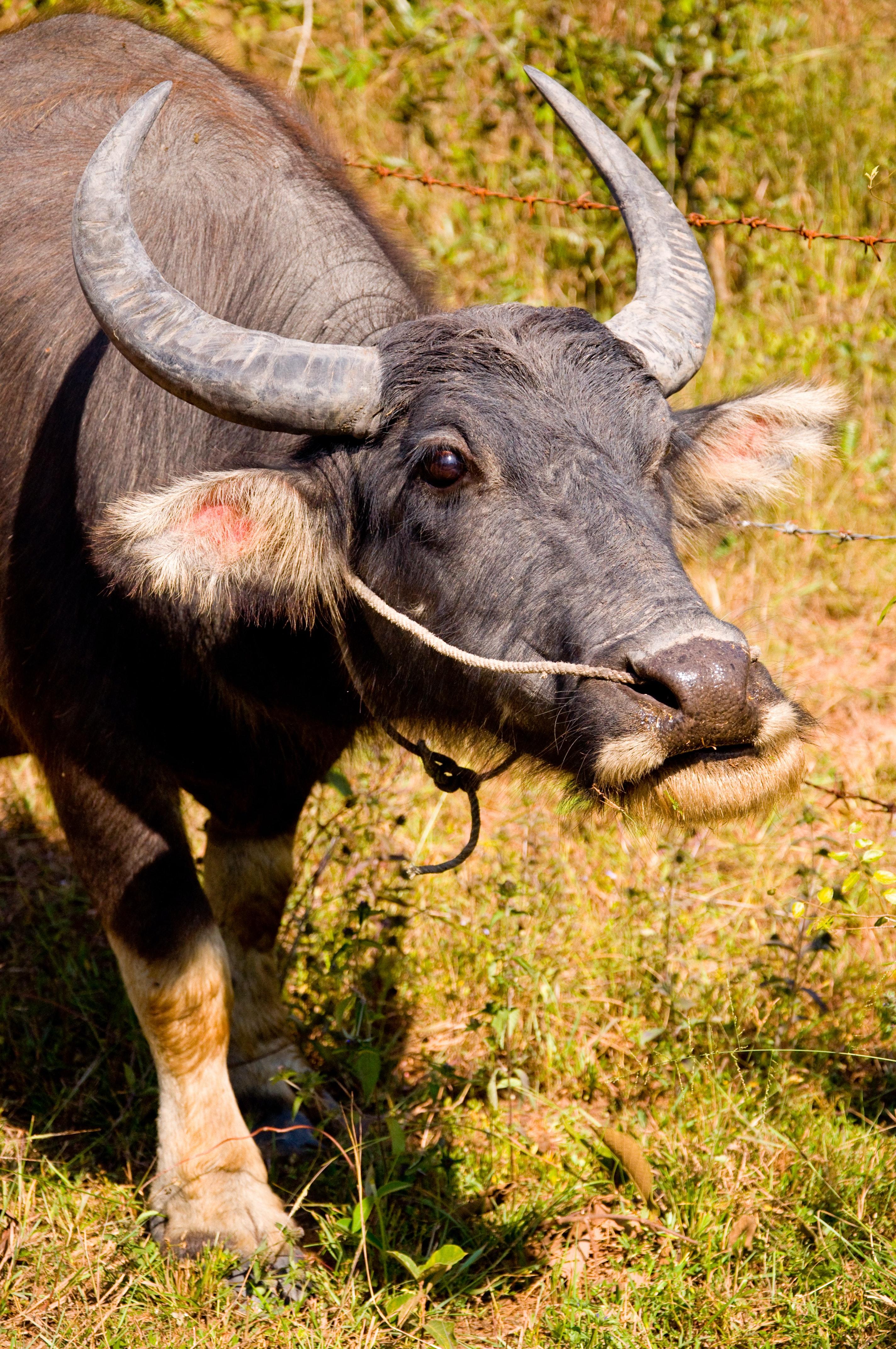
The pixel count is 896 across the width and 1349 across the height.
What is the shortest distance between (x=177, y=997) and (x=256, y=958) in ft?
2.12

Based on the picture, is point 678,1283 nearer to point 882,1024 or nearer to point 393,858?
point 882,1024

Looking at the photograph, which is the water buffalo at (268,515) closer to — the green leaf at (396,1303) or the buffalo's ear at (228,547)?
the buffalo's ear at (228,547)

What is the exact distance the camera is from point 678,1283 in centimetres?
279

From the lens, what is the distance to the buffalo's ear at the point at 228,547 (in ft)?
8.03

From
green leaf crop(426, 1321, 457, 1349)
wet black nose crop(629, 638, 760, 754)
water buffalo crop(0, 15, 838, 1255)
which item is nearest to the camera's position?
wet black nose crop(629, 638, 760, 754)

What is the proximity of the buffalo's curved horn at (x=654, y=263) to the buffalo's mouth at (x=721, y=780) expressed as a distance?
905 millimetres

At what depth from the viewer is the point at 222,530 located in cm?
256

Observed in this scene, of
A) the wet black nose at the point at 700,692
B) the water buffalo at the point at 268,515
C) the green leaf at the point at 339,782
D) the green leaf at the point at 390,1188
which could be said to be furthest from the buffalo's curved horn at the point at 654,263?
the green leaf at the point at 390,1188

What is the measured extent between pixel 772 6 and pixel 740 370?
7.61 ft

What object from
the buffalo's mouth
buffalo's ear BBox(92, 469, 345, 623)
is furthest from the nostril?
buffalo's ear BBox(92, 469, 345, 623)

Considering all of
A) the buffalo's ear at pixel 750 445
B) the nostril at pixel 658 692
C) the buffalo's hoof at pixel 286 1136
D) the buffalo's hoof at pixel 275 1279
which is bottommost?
the buffalo's hoof at pixel 286 1136

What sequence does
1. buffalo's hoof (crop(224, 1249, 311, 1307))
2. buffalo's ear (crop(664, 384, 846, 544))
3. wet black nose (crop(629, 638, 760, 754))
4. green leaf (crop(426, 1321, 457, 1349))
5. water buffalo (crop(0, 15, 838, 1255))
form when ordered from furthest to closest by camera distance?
buffalo's ear (crop(664, 384, 846, 544)) < buffalo's hoof (crop(224, 1249, 311, 1307)) < green leaf (crop(426, 1321, 457, 1349)) < water buffalo (crop(0, 15, 838, 1255)) < wet black nose (crop(629, 638, 760, 754))

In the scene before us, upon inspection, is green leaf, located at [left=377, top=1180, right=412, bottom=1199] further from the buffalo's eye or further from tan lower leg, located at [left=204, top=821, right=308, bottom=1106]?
the buffalo's eye

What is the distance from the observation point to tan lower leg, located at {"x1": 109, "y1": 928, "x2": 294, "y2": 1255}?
3023 mm
